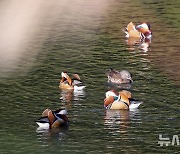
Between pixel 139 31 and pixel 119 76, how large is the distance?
32.9 feet

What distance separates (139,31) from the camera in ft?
140

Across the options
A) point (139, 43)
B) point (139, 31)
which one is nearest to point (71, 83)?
point (139, 43)

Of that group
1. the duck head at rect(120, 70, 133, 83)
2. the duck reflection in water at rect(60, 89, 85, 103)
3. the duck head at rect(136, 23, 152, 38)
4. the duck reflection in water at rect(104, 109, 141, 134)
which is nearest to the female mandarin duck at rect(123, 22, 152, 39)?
the duck head at rect(136, 23, 152, 38)

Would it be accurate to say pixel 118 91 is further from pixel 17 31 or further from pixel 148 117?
pixel 17 31

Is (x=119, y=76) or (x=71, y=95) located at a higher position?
(x=119, y=76)

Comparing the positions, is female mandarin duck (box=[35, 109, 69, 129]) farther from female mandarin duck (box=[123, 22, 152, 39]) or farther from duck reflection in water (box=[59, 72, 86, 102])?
female mandarin duck (box=[123, 22, 152, 39])

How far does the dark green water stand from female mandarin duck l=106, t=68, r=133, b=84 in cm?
40

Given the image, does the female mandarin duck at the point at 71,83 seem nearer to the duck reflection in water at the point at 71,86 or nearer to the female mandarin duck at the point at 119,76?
the duck reflection in water at the point at 71,86

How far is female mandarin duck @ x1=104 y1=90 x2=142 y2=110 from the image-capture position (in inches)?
1134

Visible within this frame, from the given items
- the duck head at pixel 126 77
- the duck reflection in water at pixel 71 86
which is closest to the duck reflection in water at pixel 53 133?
the duck reflection in water at pixel 71 86

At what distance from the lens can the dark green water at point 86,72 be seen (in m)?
25.7

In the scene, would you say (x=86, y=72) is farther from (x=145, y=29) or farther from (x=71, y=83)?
(x=145, y=29)

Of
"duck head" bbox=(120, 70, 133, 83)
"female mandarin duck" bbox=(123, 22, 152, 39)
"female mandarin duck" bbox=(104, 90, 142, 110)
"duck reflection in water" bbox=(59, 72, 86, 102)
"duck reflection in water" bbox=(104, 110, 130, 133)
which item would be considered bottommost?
"duck reflection in water" bbox=(104, 110, 130, 133)

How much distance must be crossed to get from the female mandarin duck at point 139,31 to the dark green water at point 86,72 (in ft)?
1.43
